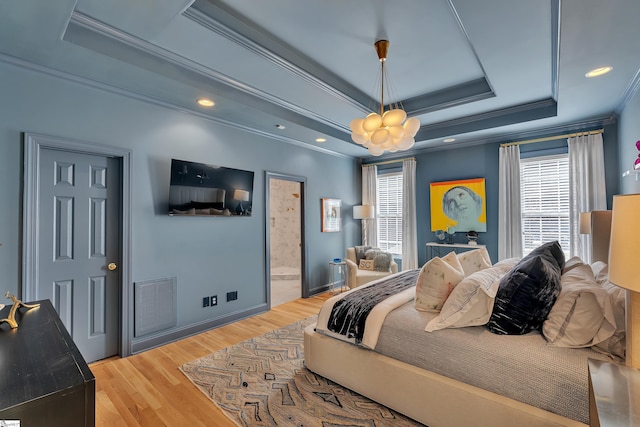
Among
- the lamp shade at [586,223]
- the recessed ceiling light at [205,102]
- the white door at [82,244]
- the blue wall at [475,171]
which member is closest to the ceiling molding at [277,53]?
the recessed ceiling light at [205,102]

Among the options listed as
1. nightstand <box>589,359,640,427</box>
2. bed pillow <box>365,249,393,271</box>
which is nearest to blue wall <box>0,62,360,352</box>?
bed pillow <box>365,249,393,271</box>

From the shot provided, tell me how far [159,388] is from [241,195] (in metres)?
2.23

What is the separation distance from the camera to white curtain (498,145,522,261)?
448cm

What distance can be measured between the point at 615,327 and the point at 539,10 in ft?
6.96

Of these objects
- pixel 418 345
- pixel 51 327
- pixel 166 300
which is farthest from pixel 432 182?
pixel 51 327

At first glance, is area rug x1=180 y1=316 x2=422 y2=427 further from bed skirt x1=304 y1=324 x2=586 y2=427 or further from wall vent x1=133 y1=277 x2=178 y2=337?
wall vent x1=133 y1=277 x2=178 y2=337

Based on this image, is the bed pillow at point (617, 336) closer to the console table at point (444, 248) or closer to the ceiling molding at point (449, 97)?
the ceiling molding at point (449, 97)

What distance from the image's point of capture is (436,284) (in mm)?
2137

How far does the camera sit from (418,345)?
1.93 m

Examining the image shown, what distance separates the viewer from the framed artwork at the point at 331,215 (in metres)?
5.41

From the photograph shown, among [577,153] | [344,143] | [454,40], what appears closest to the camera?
[454,40]

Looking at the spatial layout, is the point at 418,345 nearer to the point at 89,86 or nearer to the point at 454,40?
the point at 454,40

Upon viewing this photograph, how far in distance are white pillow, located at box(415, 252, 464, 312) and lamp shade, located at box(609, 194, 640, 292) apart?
3.42ft

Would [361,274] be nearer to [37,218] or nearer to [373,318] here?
[373,318]
